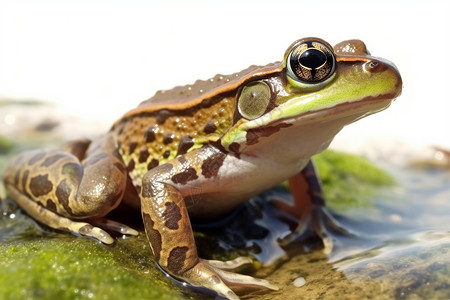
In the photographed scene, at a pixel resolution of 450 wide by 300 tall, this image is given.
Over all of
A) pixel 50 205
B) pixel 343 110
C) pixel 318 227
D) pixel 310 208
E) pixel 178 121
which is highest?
pixel 343 110

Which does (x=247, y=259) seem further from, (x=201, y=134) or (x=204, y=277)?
(x=201, y=134)

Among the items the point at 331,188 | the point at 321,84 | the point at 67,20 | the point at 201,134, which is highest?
the point at 67,20

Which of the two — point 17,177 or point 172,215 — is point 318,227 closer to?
point 172,215

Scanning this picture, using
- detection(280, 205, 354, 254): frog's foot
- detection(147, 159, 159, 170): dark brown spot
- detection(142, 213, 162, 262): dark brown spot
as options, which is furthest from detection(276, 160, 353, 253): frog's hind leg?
detection(142, 213, 162, 262): dark brown spot

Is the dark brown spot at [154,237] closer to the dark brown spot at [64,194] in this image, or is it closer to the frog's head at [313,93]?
the dark brown spot at [64,194]

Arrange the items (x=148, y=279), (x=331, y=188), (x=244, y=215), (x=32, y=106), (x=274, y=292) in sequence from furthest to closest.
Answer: (x=32, y=106), (x=331, y=188), (x=244, y=215), (x=274, y=292), (x=148, y=279)

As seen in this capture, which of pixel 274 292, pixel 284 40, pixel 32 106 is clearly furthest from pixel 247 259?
pixel 284 40

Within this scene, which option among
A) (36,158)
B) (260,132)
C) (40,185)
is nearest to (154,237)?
(260,132)
